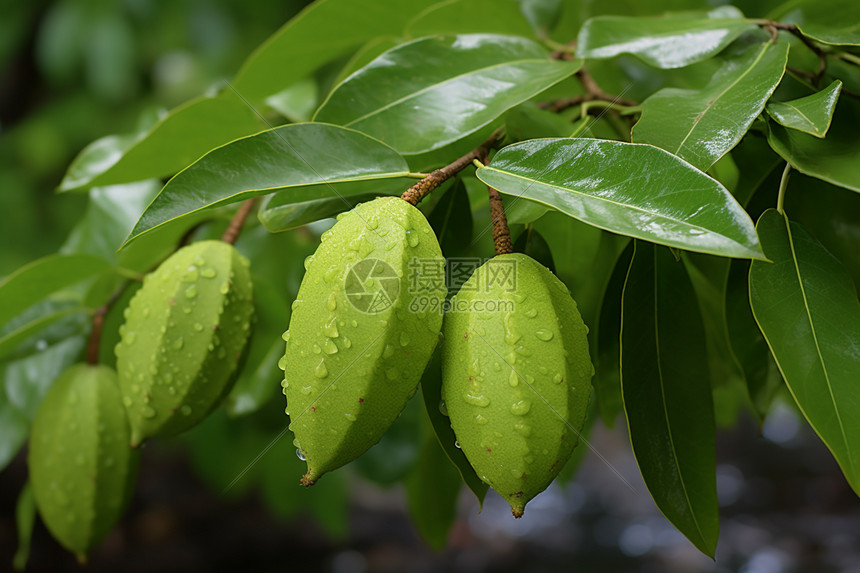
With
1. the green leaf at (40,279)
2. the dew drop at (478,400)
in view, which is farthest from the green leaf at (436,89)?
the green leaf at (40,279)

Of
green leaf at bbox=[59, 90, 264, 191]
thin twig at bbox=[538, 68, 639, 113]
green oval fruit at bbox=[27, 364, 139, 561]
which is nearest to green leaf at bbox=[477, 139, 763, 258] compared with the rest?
thin twig at bbox=[538, 68, 639, 113]

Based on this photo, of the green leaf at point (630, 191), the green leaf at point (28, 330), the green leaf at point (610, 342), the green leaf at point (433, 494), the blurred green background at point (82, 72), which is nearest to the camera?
the green leaf at point (630, 191)

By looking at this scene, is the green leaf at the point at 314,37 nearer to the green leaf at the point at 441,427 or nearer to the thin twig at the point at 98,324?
the thin twig at the point at 98,324

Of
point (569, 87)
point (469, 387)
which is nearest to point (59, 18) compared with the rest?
point (569, 87)

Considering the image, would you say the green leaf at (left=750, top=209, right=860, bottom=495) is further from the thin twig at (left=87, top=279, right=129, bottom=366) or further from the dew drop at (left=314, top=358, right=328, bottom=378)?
the thin twig at (left=87, top=279, right=129, bottom=366)

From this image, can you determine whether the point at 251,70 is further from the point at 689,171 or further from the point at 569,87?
the point at 689,171
